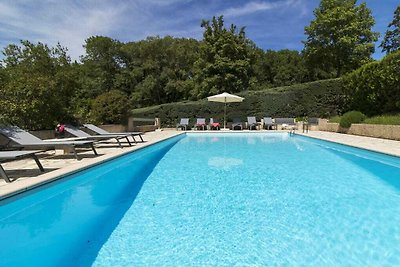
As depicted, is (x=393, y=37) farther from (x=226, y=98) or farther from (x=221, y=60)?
(x=226, y=98)

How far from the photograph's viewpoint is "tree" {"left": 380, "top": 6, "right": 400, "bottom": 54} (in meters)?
33.2

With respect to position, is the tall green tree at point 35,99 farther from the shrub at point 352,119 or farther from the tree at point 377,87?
the tree at point 377,87

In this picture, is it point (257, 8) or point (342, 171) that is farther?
point (257, 8)

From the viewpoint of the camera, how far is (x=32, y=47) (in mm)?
19547

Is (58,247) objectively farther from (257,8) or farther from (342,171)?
(257,8)

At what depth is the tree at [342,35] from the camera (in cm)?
2825

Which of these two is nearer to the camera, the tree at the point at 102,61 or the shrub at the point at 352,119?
the shrub at the point at 352,119

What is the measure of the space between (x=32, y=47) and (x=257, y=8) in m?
14.7

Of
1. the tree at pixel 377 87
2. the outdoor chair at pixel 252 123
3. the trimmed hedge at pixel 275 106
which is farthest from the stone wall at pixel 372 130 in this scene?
the outdoor chair at pixel 252 123

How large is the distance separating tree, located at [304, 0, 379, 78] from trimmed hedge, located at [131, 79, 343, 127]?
8.84m

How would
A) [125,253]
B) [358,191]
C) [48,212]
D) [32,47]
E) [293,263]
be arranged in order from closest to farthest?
1. [293,263]
2. [125,253]
3. [48,212]
4. [358,191]
5. [32,47]

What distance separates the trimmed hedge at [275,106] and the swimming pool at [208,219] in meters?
15.1

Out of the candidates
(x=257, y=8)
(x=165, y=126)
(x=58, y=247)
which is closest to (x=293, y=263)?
(x=58, y=247)

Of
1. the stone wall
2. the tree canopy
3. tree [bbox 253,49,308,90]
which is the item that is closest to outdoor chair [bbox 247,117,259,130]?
the stone wall
